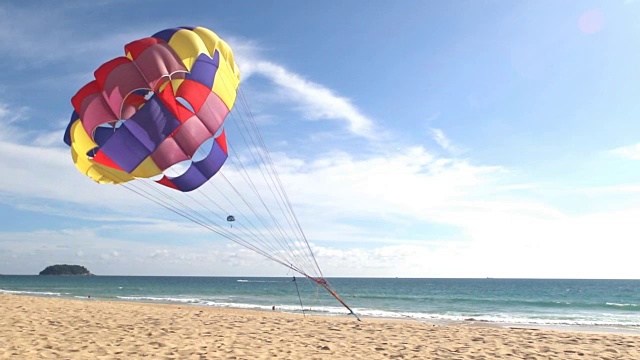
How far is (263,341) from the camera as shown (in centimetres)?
979

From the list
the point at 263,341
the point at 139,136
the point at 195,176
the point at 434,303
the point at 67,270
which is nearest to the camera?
the point at 139,136

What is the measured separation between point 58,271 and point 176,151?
7661 inches

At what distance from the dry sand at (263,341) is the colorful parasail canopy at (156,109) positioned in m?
3.27

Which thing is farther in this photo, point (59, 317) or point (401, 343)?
point (59, 317)

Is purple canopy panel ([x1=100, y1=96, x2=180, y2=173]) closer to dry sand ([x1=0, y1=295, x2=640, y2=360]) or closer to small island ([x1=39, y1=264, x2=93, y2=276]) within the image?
dry sand ([x1=0, y1=295, x2=640, y2=360])

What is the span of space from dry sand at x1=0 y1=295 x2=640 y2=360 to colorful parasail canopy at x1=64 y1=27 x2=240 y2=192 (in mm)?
3268

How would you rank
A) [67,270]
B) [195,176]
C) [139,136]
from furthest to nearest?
[67,270]
[195,176]
[139,136]

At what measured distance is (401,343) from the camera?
10.1 metres

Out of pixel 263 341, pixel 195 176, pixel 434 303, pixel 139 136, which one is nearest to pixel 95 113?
pixel 139 136

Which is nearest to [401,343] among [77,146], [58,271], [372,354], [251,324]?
[372,354]

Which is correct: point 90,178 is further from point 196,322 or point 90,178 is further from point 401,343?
point 401,343

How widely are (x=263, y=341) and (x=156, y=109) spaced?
201 inches

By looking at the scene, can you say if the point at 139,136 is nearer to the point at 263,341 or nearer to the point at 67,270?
the point at 263,341

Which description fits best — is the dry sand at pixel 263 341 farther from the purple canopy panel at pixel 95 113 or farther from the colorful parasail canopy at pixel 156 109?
the purple canopy panel at pixel 95 113
